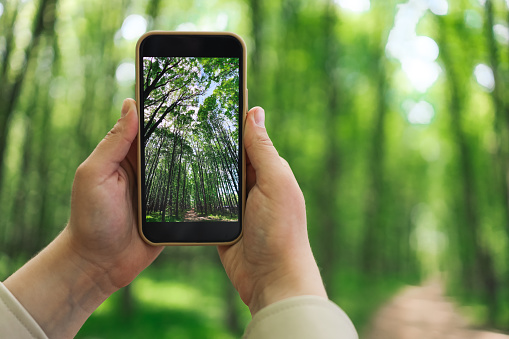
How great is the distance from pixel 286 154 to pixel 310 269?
12.2ft

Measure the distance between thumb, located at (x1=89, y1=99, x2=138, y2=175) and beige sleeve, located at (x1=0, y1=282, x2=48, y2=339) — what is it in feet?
0.89

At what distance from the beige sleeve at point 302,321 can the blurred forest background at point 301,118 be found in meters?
3.63

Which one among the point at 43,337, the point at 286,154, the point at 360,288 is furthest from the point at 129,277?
the point at 360,288

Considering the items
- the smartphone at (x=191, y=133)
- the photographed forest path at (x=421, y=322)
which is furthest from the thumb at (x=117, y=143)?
the photographed forest path at (x=421, y=322)

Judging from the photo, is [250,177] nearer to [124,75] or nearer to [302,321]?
[302,321]

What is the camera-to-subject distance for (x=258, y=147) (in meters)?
0.81

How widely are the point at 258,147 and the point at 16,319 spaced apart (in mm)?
500

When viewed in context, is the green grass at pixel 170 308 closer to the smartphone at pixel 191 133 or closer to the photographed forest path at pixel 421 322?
the photographed forest path at pixel 421 322

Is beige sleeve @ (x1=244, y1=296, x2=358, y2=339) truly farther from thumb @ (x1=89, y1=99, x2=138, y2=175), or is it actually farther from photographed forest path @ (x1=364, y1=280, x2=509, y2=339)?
photographed forest path @ (x1=364, y1=280, x2=509, y2=339)

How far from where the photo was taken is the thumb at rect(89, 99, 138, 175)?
0.79 metres

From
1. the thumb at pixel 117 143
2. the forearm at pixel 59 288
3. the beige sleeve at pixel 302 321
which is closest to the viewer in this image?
the beige sleeve at pixel 302 321

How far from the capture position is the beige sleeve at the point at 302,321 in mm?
512

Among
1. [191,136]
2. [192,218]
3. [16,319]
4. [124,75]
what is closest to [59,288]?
[16,319]

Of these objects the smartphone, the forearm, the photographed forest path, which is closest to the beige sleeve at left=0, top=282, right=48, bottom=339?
the forearm
